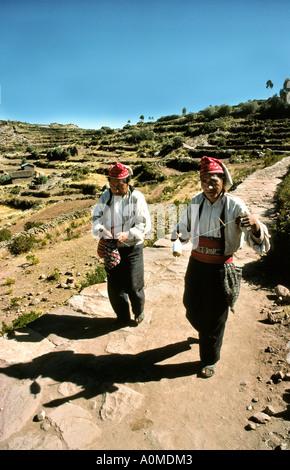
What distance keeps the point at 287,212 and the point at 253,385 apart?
13.1ft

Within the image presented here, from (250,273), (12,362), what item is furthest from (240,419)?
(250,273)

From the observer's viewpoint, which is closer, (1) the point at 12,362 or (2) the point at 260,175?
(1) the point at 12,362

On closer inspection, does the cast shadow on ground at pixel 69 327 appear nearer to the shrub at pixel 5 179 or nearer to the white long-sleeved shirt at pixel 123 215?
the white long-sleeved shirt at pixel 123 215

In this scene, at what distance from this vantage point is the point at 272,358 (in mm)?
2676

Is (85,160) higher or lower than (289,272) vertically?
higher

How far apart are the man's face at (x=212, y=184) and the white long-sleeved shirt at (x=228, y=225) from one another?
82 millimetres

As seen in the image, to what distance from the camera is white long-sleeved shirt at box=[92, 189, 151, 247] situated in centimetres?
301

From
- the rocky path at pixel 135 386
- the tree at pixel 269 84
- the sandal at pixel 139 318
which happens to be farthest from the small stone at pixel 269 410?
the tree at pixel 269 84

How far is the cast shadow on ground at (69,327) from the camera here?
313 cm

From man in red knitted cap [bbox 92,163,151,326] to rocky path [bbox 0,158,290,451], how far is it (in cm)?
68

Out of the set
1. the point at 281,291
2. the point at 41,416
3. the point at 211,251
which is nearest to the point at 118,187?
the point at 211,251

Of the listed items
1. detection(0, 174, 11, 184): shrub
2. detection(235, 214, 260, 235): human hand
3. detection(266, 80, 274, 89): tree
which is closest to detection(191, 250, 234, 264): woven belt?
detection(235, 214, 260, 235): human hand

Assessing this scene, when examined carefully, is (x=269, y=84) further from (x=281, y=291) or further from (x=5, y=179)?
(x=281, y=291)
